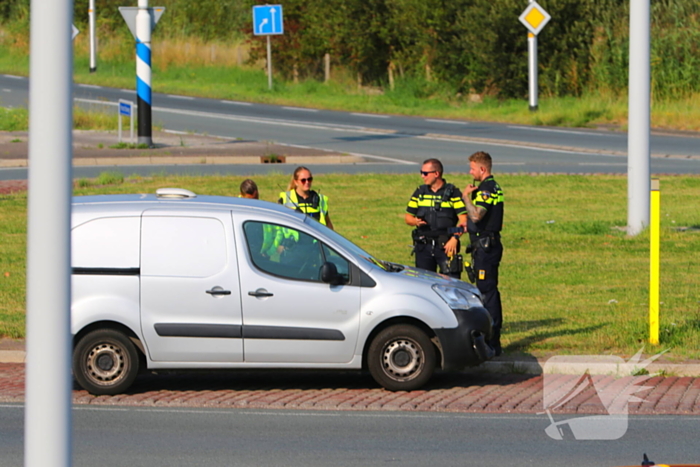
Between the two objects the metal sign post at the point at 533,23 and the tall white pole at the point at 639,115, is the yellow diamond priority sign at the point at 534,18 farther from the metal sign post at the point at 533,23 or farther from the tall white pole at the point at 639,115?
the tall white pole at the point at 639,115

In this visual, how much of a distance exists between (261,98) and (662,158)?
20.6m

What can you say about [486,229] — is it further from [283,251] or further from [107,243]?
[107,243]

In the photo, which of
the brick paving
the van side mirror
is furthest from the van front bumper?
the van side mirror

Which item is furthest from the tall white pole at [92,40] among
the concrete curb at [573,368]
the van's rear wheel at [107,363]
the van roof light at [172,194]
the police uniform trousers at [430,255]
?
the van's rear wheel at [107,363]

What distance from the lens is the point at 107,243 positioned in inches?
360

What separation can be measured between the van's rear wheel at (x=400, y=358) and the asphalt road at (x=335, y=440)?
0.63 metres

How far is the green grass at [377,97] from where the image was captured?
3581cm

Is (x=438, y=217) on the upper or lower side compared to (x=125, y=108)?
lower

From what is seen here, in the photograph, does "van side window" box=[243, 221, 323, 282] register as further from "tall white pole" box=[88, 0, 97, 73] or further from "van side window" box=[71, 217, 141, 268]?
"tall white pole" box=[88, 0, 97, 73]

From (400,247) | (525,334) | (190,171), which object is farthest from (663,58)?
(525,334)

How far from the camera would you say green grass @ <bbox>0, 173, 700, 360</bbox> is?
1116 centimetres

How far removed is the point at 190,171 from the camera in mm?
24047

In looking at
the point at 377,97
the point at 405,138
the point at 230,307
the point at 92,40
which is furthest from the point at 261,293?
the point at 92,40

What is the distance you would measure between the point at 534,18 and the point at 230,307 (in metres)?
29.0
